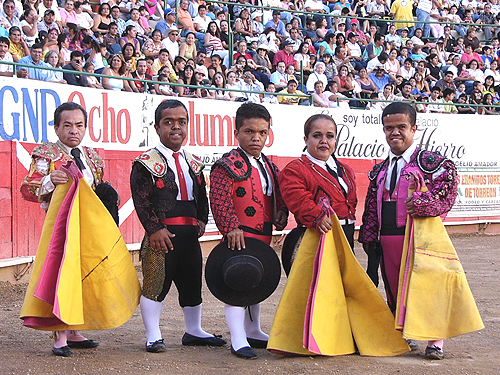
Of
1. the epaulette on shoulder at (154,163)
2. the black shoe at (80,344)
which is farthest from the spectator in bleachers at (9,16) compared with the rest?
the black shoe at (80,344)

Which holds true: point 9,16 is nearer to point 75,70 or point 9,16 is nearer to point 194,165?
point 75,70

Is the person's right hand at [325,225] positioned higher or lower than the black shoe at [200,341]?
higher

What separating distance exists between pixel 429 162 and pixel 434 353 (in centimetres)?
105

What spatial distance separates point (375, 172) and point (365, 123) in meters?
7.03

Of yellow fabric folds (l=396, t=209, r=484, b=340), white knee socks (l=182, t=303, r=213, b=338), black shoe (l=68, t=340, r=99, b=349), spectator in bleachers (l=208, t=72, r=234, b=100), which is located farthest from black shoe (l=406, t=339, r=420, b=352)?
spectator in bleachers (l=208, t=72, r=234, b=100)

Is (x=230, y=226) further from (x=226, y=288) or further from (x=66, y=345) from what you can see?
(x=66, y=345)

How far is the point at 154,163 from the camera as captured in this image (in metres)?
3.98

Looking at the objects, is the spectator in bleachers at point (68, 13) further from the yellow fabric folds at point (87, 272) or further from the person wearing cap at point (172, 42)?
the yellow fabric folds at point (87, 272)

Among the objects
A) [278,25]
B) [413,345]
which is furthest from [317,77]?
[413,345]

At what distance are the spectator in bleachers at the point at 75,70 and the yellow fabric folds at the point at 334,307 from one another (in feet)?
15.6

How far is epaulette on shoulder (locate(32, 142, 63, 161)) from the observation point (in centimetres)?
402

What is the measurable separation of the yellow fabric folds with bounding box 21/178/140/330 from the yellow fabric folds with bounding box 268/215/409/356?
Answer: 2.92 ft

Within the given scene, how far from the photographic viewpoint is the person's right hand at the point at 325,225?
3824 millimetres

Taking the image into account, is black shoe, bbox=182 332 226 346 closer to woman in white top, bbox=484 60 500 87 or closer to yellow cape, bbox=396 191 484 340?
yellow cape, bbox=396 191 484 340
